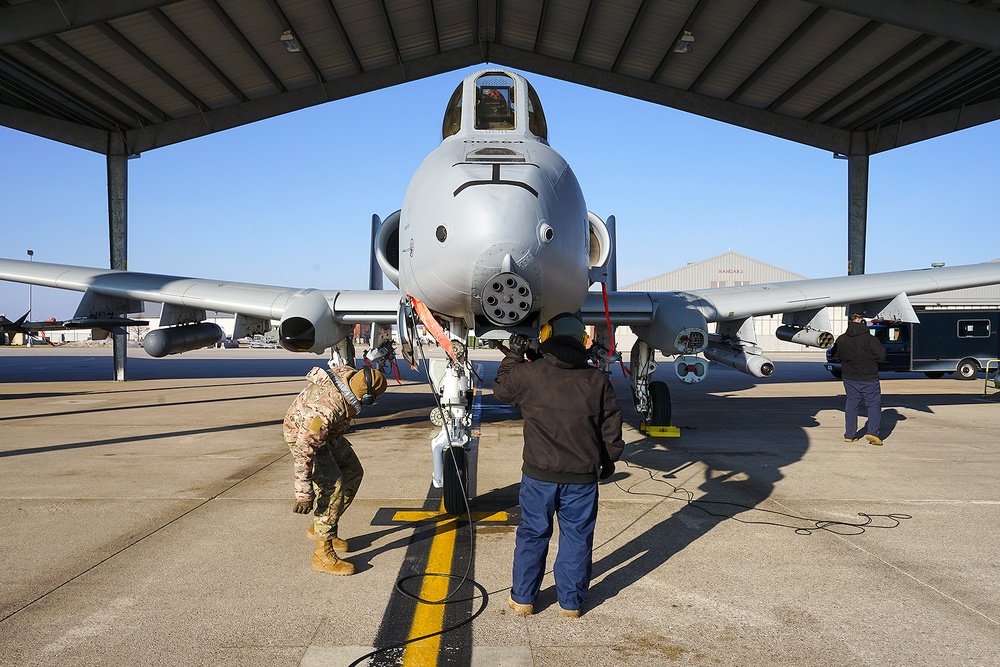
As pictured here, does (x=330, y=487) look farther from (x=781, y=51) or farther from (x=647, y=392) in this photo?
(x=781, y=51)

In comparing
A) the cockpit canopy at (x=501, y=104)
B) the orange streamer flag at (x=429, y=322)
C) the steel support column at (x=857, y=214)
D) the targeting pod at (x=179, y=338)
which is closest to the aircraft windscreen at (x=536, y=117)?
the cockpit canopy at (x=501, y=104)

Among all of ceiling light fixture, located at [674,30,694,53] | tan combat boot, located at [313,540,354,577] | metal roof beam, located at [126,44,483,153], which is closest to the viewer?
tan combat boot, located at [313,540,354,577]

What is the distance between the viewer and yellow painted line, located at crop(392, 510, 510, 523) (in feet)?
19.9

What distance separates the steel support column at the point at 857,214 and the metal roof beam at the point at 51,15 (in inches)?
893

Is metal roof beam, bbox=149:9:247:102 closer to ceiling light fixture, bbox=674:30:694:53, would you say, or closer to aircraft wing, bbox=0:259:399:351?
aircraft wing, bbox=0:259:399:351

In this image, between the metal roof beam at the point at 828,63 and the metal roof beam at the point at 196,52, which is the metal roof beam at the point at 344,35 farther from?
the metal roof beam at the point at 828,63

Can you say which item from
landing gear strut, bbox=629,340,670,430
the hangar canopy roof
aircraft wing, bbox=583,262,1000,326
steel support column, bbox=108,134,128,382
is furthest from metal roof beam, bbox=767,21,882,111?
steel support column, bbox=108,134,128,382

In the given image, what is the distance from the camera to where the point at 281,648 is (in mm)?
3510

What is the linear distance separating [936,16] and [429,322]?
48.4ft

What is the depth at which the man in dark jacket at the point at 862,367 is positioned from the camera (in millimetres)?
9859

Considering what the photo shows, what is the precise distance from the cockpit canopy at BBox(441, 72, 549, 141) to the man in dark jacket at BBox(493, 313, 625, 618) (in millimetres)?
3081

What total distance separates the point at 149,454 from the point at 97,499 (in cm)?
266

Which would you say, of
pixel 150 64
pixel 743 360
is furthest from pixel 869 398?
pixel 150 64

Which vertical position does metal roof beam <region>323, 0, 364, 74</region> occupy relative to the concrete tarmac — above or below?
above
